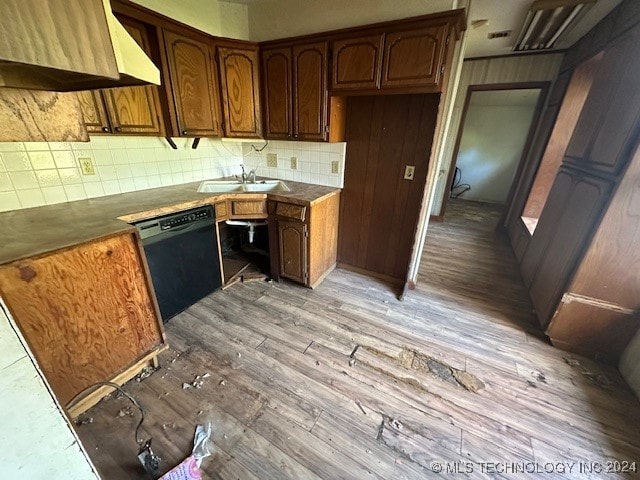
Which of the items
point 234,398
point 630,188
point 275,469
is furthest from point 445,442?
point 630,188

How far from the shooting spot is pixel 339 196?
8.69 ft

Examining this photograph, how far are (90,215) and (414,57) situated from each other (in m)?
2.33

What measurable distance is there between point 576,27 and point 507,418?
351cm

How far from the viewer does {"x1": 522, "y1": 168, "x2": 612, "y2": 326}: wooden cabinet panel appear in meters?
1.76

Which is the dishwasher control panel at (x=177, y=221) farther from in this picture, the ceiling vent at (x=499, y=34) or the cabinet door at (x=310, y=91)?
the ceiling vent at (x=499, y=34)

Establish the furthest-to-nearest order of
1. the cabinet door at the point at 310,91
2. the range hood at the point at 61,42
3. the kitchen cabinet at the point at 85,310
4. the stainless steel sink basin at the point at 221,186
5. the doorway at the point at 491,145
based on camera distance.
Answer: the doorway at the point at 491,145, the stainless steel sink basin at the point at 221,186, the cabinet door at the point at 310,91, the kitchen cabinet at the point at 85,310, the range hood at the point at 61,42

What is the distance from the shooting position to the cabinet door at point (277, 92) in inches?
86.7

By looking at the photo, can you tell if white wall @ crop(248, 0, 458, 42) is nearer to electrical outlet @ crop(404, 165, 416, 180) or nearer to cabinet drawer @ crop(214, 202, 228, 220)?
electrical outlet @ crop(404, 165, 416, 180)

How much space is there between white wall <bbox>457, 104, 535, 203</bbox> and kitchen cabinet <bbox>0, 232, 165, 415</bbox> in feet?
22.7

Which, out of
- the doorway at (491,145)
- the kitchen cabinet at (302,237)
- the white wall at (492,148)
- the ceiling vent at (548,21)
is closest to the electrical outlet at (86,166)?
the kitchen cabinet at (302,237)

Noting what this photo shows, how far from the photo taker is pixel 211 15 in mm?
2268

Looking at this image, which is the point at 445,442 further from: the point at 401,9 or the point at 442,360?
the point at 401,9

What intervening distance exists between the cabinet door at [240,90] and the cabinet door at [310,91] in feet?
1.35

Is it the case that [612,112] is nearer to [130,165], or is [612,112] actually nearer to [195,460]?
[195,460]
